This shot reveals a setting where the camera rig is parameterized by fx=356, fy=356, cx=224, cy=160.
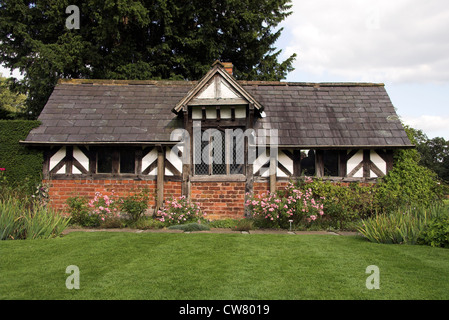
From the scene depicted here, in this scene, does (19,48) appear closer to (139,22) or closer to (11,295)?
(139,22)

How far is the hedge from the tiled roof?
44 centimetres

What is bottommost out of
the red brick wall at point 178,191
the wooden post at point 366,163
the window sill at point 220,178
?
the red brick wall at point 178,191

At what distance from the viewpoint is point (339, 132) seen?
11.4 m

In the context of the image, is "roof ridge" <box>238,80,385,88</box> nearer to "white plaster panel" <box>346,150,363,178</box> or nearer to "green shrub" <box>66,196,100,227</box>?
"white plaster panel" <box>346,150,363,178</box>

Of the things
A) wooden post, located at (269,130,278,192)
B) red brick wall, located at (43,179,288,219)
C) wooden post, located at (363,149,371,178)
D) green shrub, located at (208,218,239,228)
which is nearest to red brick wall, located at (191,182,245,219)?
red brick wall, located at (43,179,288,219)

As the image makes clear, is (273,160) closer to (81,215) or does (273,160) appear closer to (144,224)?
(144,224)

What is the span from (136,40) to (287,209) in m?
15.0

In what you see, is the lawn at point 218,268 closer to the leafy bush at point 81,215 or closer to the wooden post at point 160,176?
the leafy bush at point 81,215

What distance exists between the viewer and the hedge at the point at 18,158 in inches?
432

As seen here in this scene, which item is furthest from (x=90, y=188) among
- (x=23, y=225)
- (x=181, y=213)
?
(x=23, y=225)

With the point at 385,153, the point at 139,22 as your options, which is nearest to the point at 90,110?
the point at 139,22

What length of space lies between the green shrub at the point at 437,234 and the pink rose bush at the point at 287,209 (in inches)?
111

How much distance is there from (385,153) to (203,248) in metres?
7.41

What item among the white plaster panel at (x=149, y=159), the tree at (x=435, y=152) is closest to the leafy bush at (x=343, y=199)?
the white plaster panel at (x=149, y=159)
